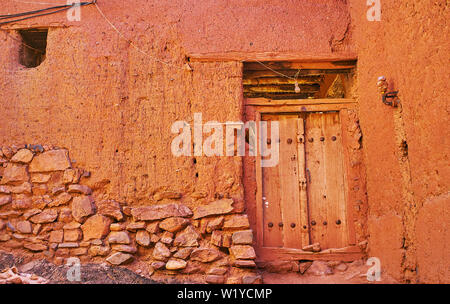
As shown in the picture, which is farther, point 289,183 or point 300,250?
point 289,183

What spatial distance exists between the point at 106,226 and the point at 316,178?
2.43 metres

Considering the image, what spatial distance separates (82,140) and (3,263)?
56.8 inches

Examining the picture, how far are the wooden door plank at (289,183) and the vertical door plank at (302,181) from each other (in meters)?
0.04

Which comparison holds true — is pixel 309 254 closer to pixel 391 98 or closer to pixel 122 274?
pixel 391 98

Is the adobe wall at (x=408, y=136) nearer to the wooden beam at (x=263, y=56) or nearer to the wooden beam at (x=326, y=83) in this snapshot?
the wooden beam at (x=263, y=56)

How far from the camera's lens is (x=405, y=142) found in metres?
3.12

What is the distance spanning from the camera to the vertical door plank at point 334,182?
404 cm

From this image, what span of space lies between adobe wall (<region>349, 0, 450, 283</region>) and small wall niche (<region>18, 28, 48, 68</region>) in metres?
3.81

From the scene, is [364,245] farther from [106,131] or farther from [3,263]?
[3,263]

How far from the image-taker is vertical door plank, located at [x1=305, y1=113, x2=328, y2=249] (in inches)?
160

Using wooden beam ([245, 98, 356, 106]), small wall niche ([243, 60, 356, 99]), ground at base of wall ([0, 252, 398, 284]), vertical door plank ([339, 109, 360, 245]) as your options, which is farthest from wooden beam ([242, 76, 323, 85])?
ground at base of wall ([0, 252, 398, 284])

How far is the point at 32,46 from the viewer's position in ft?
14.8

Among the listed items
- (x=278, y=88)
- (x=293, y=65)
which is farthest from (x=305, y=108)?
(x=278, y=88)

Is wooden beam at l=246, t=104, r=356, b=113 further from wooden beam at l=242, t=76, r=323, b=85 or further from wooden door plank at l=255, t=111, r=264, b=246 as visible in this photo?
wooden beam at l=242, t=76, r=323, b=85
